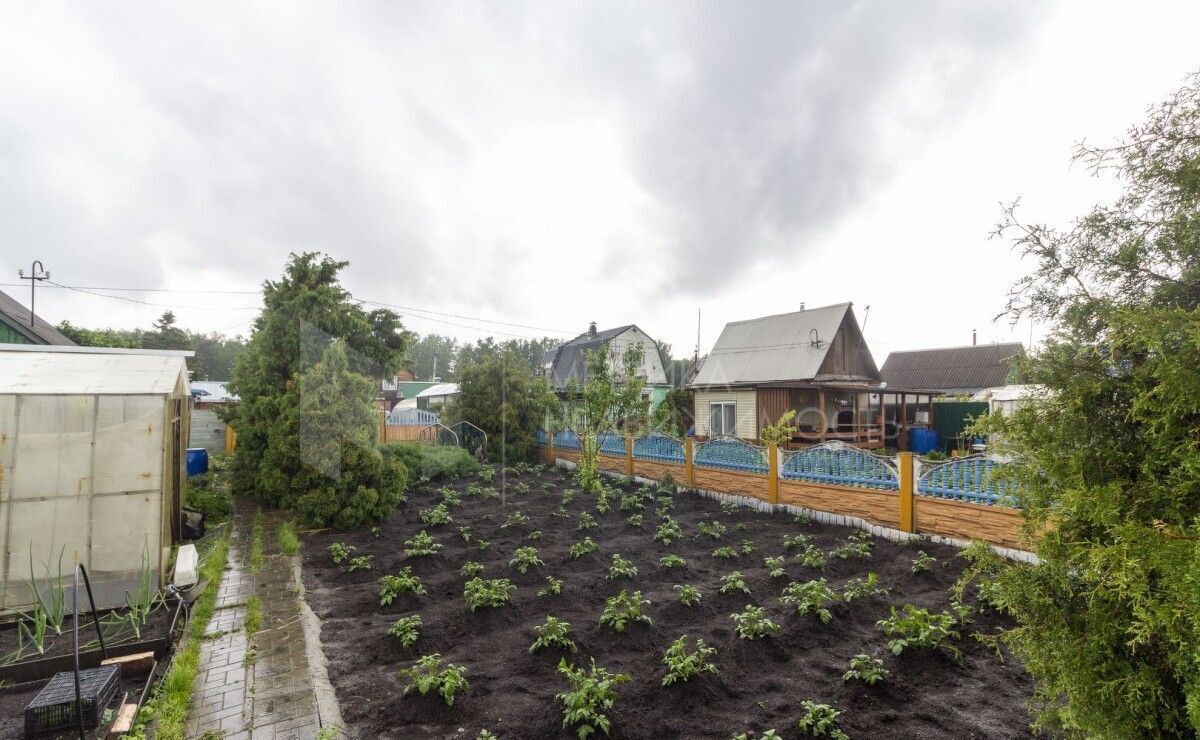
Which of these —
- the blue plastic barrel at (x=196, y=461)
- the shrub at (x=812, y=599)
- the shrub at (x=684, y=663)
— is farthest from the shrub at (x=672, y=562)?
the blue plastic barrel at (x=196, y=461)

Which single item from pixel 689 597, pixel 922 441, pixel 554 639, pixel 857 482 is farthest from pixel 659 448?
pixel 922 441

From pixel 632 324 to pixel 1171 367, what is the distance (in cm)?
2710

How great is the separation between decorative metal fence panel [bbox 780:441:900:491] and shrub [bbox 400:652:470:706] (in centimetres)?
634

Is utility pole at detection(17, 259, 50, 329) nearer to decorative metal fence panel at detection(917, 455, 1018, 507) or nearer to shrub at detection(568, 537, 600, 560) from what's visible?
shrub at detection(568, 537, 600, 560)

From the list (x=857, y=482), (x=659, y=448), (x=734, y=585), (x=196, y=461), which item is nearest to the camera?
(x=734, y=585)

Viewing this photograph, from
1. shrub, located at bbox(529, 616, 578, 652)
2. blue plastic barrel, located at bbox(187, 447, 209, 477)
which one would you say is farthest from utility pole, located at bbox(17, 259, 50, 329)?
shrub, located at bbox(529, 616, 578, 652)

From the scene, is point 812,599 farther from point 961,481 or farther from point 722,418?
point 722,418

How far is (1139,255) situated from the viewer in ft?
6.64

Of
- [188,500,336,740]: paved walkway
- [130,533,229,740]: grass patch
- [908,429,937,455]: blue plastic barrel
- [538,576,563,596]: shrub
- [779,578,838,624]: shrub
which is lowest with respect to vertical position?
[188,500,336,740]: paved walkway

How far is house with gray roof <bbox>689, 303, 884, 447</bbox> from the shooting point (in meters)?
16.5

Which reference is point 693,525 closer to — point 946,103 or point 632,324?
point 946,103

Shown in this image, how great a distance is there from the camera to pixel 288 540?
23.9ft

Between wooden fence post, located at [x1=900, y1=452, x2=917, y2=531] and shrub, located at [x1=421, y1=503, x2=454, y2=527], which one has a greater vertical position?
wooden fence post, located at [x1=900, y1=452, x2=917, y2=531]

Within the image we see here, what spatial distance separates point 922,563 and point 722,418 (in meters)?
12.3
